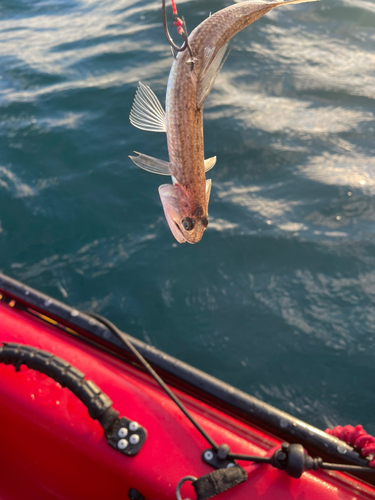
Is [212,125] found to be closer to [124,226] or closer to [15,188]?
[124,226]

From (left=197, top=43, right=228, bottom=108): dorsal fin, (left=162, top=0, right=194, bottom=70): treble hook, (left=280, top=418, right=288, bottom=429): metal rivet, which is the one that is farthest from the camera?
(left=280, top=418, right=288, bottom=429): metal rivet

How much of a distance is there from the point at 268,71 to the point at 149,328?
5.52 metres

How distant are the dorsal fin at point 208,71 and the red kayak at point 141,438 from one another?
1.74 m

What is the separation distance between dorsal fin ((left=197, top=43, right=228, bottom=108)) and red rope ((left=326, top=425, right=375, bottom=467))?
2.09 m

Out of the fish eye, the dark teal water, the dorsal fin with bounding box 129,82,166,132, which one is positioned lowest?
the dark teal water

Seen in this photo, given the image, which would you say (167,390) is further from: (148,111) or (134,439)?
(148,111)

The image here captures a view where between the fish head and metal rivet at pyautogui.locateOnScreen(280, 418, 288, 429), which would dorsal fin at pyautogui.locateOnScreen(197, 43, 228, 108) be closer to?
the fish head

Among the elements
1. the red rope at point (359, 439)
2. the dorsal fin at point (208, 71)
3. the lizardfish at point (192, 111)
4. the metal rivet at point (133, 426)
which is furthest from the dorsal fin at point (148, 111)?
the red rope at point (359, 439)

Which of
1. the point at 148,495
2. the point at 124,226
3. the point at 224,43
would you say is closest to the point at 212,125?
the point at 124,226

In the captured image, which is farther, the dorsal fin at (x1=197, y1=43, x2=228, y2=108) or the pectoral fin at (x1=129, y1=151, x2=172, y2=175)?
the pectoral fin at (x1=129, y1=151, x2=172, y2=175)

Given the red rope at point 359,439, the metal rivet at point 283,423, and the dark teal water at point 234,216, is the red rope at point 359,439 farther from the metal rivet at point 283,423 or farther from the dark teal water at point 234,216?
the dark teal water at point 234,216

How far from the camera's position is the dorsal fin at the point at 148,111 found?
1.56 metres

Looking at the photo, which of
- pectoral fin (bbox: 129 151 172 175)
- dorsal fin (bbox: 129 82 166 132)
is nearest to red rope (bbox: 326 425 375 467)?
pectoral fin (bbox: 129 151 172 175)

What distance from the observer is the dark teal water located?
3727 mm
